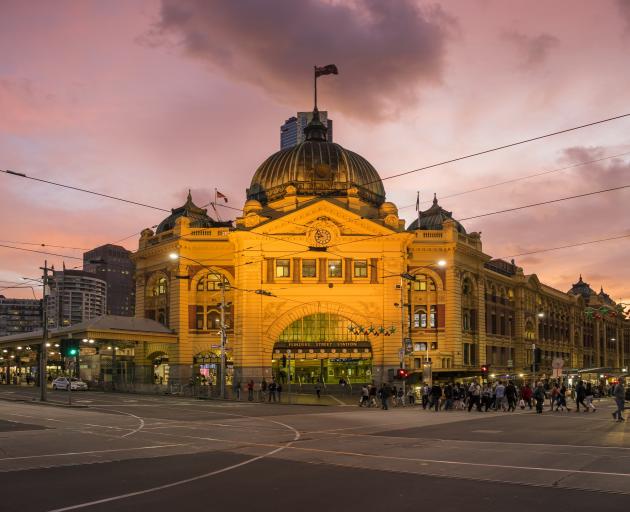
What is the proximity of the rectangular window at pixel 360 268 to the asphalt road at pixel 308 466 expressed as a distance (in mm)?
40794

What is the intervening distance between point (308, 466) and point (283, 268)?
53.9 metres

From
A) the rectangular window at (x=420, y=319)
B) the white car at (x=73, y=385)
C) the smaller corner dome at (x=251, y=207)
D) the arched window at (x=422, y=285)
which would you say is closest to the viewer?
the white car at (x=73, y=385)

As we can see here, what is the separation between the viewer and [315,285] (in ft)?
232

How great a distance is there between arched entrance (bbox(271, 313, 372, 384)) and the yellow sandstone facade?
0.33 ft

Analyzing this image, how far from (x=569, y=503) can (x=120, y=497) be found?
8149 millimetres

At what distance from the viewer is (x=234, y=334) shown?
7356cm

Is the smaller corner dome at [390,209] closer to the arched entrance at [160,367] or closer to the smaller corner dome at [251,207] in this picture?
the smaller corner dome at [251,207]

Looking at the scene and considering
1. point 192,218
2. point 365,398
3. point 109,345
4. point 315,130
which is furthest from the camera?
point 192,218

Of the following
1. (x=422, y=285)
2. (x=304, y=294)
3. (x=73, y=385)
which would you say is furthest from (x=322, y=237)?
(x=73, y=385)

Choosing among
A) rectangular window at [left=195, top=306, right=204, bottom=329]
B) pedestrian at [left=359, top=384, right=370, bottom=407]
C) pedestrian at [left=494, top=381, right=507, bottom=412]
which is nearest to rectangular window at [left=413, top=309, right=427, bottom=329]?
rectangular window at [left=195, top=306, right=204, bottom=329]

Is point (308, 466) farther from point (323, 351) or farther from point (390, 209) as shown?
point (390, 209)

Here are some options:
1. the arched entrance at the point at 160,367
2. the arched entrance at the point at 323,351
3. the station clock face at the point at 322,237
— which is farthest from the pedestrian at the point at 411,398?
the arched entrance at the point at 160,367

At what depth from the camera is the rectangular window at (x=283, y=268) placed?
71.2m

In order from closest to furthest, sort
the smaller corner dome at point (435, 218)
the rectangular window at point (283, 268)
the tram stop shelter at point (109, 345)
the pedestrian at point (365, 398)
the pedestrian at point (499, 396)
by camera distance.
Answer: the pedestrian at point (499, 396) → the pedestrian at point (365, 398) → the tram stop shelter at point (109, 345) → the rectangular window at point (283, 268) → the smaller corner dome at point (435, 218)
